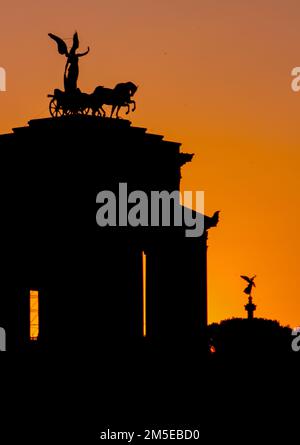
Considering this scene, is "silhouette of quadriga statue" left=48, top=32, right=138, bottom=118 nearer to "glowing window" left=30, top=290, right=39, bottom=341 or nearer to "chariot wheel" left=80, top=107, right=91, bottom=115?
"chariot wheel" left=80, top=107, right=91, bottom=115

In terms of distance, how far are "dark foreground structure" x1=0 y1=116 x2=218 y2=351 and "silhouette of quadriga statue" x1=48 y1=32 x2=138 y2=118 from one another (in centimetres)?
54

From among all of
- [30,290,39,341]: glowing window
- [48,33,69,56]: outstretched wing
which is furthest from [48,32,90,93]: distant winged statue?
[30,290,39,341]: glowing window

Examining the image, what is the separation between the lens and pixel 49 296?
98.4m

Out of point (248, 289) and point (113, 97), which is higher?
point (113, 97)

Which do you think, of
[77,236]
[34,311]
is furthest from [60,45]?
[34,311]

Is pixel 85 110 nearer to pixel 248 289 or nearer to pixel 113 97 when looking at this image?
pixel 113 97

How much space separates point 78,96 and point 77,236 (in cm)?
575

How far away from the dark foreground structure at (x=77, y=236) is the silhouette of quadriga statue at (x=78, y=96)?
0.54 m

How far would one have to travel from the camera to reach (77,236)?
322 ft

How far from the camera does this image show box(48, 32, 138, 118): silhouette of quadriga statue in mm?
96000

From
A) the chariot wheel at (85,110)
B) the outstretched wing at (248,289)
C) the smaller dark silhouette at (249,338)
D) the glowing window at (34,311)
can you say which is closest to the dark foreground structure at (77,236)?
the chariot wheel at (85,110)

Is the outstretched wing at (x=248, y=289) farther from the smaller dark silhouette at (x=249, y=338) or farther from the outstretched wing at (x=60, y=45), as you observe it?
the outstretched wing at (x=60, y=45)
